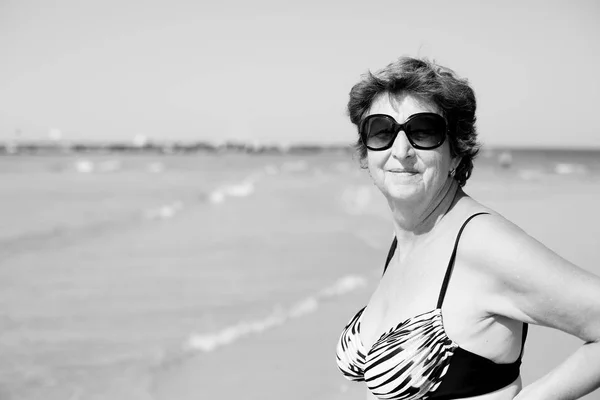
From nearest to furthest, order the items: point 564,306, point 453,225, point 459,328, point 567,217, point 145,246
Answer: point 564,306 < point 459,328 < point 453,225 < point 567,217 < point 145,246

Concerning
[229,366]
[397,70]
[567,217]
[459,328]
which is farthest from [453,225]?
[567,217]

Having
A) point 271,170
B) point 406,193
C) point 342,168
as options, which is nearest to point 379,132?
point 406,193

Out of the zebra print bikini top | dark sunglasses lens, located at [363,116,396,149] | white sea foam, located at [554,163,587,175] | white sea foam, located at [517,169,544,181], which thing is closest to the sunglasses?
dark sunglasses lens, located at [363,116,396,149]

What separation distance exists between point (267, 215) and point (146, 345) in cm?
1167

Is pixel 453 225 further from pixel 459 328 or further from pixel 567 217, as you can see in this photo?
pixel 567 217

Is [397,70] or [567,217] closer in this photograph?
[397,70]

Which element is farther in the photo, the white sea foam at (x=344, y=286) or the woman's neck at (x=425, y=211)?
the white sea foam at (x=344, y=286)

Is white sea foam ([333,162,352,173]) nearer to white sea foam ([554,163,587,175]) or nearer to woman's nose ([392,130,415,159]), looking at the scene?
white sea foam ([554,163,587,175])

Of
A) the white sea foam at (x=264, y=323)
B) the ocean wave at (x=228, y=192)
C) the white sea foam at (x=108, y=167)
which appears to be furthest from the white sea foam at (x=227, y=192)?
the white sea foam at (x=108, y=167)

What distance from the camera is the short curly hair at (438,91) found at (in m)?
2.38

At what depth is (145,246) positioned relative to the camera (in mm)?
13938

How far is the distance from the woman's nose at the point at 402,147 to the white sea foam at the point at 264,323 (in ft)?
15.9

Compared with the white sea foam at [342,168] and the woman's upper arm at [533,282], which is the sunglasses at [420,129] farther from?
the white sea foam at [342,168]

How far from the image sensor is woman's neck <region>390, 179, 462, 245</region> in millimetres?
2529
